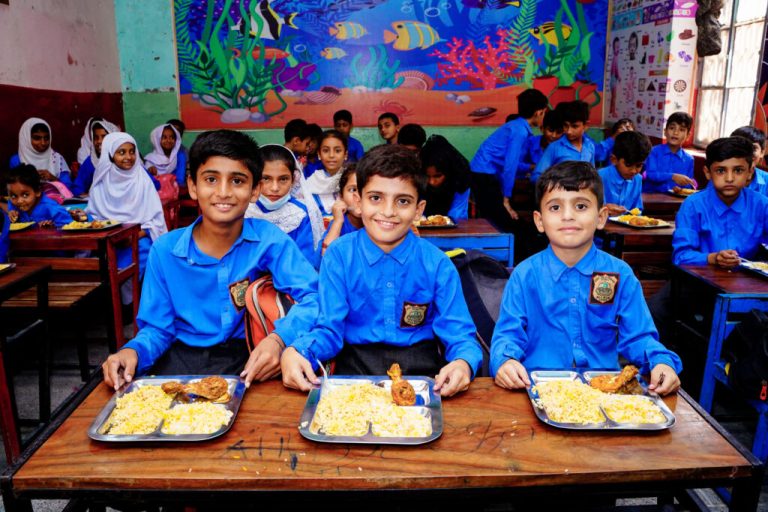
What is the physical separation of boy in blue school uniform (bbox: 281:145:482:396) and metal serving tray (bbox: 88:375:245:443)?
40 centimetres

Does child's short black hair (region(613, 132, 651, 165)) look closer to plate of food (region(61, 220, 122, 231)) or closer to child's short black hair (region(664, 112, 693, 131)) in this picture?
child's short black hair (region(664, 112, 693, 131))

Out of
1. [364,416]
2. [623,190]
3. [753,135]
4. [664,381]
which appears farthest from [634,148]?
[364,416]

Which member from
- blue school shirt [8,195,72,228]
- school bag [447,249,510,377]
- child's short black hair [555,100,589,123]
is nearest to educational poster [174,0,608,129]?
child's short black hair [555,100,589,123]

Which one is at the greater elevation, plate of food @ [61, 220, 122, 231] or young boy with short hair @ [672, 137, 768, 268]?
young boy with short hair @ [672, 137, 768, 268]

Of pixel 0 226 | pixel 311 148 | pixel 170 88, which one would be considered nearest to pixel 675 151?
pixel 311 148

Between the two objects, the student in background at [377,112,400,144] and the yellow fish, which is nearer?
the student in background at [377,112,400,144]

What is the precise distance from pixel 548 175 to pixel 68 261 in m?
2.77

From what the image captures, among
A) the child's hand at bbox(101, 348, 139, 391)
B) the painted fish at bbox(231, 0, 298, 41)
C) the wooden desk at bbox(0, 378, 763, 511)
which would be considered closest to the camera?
the wooden desk at bbox(0, 378, 763, 511)

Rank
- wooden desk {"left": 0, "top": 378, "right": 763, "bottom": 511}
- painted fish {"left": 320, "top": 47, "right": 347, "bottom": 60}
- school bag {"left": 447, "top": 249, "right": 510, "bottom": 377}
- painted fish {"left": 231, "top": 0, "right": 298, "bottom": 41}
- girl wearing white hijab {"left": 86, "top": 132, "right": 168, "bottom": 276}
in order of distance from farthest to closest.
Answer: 1. painted fish {"left": 320, "top": 47, "right": 347, "bottom": 60}
2. painted fish {"left": 231, "top": 0, "right": 298, "bottom": 41}
3. girl wearing white hijab {"left": 86, "top": 132, "right": 168, "bottom": 276}
4. school bag {"left": 447, "top": 249, "right": 510, "bottom": 377}
5. wooden desk {"left": 0, "top": 378, "right": 763, "bottom": 511}

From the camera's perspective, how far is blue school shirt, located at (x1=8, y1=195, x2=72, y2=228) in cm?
387

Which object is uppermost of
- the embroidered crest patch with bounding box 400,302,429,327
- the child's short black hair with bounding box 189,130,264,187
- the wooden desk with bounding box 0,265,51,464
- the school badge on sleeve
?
the child's short black hair with bounding box 189,130,264,187

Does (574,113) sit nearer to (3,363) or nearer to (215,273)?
(215,273)

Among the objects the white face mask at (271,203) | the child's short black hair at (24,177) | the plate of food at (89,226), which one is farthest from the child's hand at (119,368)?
the child's short black hair at (24,177)

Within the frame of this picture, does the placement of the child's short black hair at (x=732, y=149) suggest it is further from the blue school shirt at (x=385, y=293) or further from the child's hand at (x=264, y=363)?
the child's hand at (x=264, y=363)
